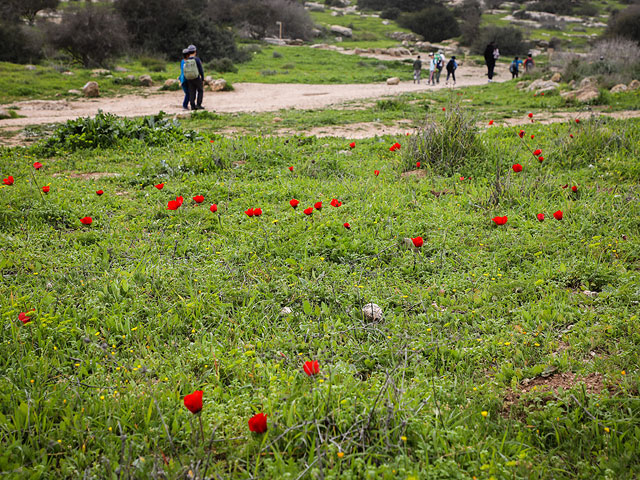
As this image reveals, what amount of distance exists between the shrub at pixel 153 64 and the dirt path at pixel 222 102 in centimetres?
458

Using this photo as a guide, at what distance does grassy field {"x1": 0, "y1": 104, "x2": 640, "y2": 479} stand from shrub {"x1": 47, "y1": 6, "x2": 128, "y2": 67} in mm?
17373

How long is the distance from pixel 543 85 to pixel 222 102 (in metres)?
10.4

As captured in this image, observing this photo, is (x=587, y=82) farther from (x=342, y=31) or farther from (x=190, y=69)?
(x=342, y=31)

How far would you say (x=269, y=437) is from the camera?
202 centimetres

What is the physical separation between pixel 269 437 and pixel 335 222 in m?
2.57

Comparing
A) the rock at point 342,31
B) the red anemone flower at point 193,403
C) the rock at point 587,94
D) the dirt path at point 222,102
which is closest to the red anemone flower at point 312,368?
the red anemone flower at point 193,403

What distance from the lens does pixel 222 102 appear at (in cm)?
1438

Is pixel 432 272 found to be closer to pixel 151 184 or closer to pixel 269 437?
pixel 269 437

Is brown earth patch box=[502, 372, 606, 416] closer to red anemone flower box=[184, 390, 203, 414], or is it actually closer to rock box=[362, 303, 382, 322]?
rock box=[362, 303, 382, 322]

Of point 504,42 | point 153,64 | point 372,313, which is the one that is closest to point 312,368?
point 372,313

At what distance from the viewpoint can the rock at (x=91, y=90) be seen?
14.5 m

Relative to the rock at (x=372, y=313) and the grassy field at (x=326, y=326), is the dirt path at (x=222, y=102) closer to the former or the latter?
the grassy field at (x=326, y=326)

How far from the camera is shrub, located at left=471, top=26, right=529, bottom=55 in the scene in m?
36.0

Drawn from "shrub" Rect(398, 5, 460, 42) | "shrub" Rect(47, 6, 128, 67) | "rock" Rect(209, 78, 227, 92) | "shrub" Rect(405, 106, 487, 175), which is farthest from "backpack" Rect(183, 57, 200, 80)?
"shrub" Rect(398, 5, 460, 42)
